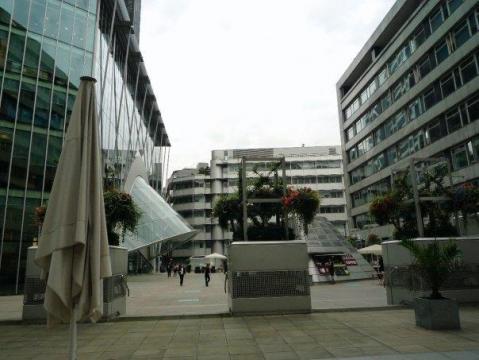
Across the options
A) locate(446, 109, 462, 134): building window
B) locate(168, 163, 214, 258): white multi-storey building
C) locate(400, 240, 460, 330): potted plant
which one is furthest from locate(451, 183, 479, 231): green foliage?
locate(168, 163, 214, 258): white multi-storey building

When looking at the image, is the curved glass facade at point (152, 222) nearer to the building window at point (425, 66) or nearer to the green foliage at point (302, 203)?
the green foliage at point (302, 203)

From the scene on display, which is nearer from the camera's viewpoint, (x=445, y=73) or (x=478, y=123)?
(x=478, y=123)

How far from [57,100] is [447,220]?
24779 millimetres

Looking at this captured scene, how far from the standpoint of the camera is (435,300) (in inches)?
309

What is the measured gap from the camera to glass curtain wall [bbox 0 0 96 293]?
22.6 metres

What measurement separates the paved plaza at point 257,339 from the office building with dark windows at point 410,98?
14.0 meters

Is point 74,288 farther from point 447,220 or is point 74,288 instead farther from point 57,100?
point 57,100

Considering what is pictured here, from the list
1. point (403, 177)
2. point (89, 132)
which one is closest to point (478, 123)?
point (403, 177)

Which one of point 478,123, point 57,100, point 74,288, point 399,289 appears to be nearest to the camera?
point 74,288

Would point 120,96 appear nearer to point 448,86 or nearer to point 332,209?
point 448,86

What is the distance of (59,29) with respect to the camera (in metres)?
26.8

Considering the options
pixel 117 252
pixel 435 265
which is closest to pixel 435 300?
pixel 435 265

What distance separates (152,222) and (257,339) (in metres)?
33.3

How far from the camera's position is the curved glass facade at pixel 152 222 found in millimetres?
36156
